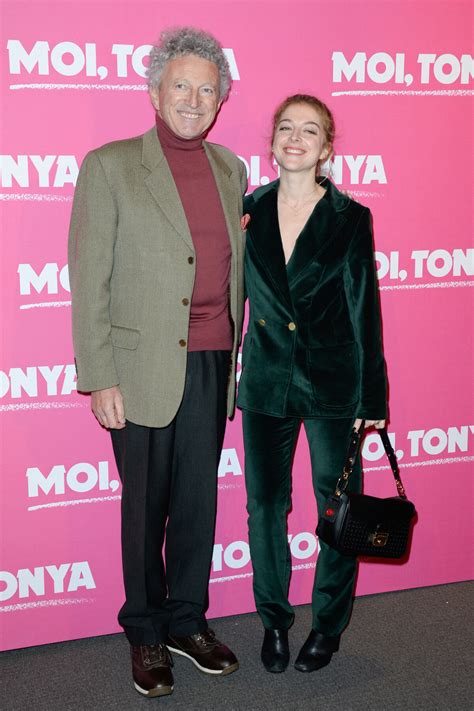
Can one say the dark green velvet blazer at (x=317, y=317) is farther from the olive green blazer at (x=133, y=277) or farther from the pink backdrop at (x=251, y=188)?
the pink backdrop at (x=251, y=188)

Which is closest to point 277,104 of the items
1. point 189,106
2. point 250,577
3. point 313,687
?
point 189,106

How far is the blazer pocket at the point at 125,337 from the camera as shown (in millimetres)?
2336

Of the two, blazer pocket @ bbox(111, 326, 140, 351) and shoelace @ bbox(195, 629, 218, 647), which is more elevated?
blazer pocket @ bbox(111, 326, 140, 351)

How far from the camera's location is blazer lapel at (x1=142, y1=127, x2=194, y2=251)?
2.29 metres

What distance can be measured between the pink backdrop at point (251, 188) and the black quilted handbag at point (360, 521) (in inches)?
20.7

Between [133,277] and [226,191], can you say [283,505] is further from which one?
[226,191]

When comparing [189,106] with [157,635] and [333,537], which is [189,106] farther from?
[157,635]

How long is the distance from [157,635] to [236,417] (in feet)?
2.60

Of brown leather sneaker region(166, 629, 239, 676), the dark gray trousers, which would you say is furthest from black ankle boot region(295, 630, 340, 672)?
the dark gray trousers

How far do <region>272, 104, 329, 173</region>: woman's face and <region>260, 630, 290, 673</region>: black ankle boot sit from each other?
4.89 feet

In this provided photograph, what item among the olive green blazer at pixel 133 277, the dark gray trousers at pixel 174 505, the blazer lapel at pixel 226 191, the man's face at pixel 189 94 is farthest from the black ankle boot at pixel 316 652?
the man's face at pixel 189 94

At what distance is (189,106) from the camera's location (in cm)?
229

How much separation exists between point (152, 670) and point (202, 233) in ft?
4.43

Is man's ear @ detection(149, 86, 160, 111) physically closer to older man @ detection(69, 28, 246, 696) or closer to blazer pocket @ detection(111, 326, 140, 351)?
older man @ detection(69, 28, 246, 696)
